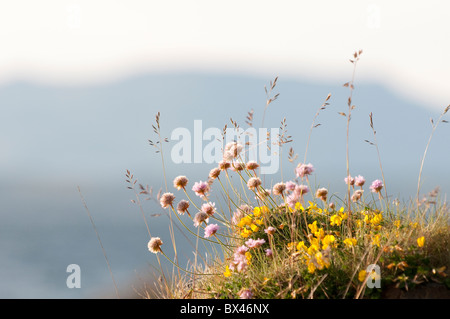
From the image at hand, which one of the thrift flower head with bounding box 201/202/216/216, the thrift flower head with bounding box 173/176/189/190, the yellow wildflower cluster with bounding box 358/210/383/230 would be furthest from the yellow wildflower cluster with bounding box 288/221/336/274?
the thrift flower head with bounding box 173/176/189/190

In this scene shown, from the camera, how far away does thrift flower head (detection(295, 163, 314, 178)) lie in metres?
4.17

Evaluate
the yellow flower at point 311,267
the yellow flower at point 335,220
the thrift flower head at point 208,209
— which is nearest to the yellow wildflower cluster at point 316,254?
the yellow flower at point 311,267

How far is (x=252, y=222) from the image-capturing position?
15.5 ft

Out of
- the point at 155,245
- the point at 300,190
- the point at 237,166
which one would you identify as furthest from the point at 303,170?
the point at 155,245

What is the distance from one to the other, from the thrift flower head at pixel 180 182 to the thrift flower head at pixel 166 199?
161 millimetres

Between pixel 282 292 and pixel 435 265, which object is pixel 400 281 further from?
pixel 282 292

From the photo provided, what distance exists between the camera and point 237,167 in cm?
471

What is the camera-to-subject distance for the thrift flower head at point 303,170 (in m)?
4.17

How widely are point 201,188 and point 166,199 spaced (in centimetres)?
43

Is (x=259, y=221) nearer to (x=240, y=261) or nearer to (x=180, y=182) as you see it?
(x=240, y=261)

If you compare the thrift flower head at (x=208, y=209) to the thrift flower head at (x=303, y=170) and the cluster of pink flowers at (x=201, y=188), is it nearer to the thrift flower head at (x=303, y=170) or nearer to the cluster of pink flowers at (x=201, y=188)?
the cluster of pink flowers at (x=201, y=188)

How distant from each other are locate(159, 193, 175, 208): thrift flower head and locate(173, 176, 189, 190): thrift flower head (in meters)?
0.16
